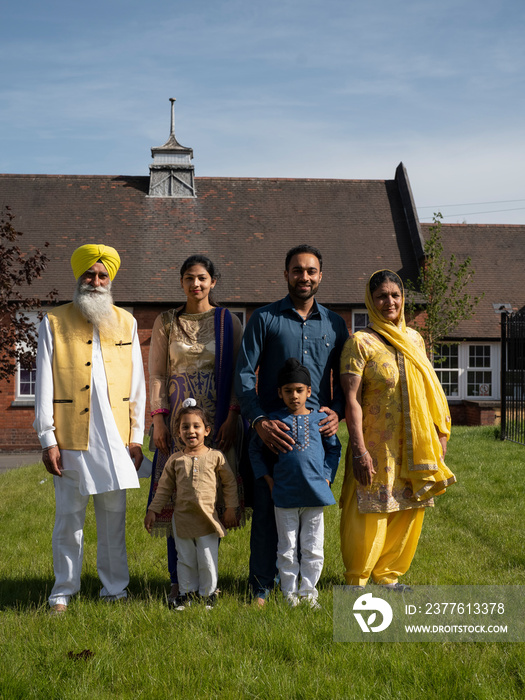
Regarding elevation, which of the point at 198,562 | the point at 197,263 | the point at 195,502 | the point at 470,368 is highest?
the point at 197,263

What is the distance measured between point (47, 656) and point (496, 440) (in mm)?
11028

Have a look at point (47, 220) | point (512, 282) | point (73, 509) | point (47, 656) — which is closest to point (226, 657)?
point (47, 656)

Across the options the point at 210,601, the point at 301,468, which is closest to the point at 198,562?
the point at 210,601

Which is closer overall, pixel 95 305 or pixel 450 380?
pixel 95 305

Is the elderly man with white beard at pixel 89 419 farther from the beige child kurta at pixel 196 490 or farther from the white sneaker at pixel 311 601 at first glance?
the white sneaker at pixel 311 601

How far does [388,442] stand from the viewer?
4.52 m

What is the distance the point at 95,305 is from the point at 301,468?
70.3 inches

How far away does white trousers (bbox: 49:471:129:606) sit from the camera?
4.43m

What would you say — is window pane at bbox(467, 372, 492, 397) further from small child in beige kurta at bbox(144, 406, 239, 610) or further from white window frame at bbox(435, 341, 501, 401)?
→ small child in beige kurta at bbox(144, 406, 239, 610)

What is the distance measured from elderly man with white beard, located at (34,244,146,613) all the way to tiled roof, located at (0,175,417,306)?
1398 centimetres

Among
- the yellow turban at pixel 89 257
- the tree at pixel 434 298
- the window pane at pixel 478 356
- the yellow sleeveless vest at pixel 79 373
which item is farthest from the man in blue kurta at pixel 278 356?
the window pane at pixel 478 356

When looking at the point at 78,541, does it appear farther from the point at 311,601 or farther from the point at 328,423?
the point at 328,423

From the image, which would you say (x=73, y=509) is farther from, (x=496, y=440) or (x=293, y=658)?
(x=496, y=440)

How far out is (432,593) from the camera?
4.46 metres
